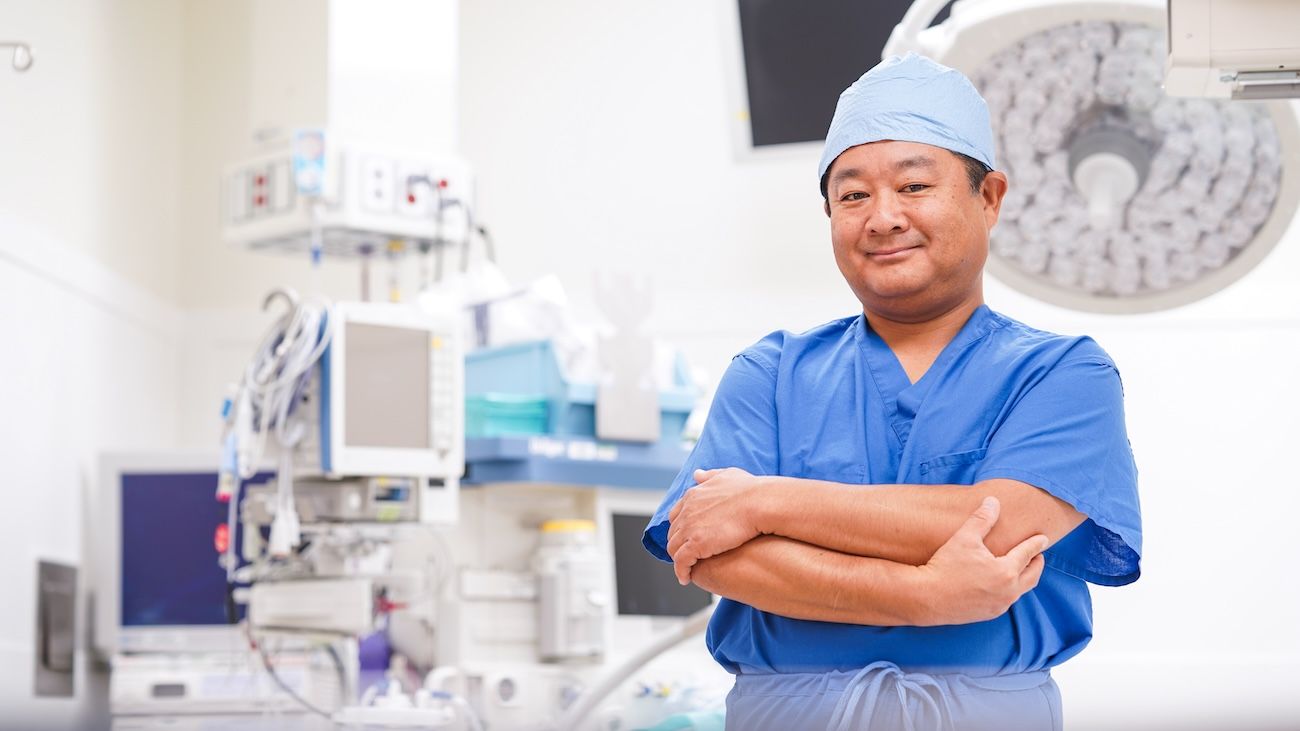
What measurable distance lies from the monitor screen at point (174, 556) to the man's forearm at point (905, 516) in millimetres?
3182

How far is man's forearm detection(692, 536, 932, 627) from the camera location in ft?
3.84

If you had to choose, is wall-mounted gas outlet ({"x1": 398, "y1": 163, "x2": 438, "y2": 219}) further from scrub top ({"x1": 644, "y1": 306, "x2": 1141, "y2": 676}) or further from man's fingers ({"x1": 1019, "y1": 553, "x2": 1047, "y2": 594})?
man's fingers ({"x1": 1019, "y1": 553, "x2": 1047, "y2": 594})

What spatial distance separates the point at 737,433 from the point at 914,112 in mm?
307

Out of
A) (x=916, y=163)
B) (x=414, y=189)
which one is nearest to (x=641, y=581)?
(x=414, y=189)

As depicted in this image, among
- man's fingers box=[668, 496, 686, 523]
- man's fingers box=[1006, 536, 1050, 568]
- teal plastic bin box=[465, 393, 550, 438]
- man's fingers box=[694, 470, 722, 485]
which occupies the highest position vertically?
teal plastic bin box=[465, 393, 550, 438]

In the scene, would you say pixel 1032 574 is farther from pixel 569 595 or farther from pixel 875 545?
pixel 569 595

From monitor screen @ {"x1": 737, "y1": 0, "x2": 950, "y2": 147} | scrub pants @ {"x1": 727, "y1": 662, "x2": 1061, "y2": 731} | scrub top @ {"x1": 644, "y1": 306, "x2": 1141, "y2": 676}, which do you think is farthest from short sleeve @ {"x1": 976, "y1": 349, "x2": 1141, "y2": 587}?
monitor screen @ {"x1": 737, "y1": 0, "x2": 950, "y2": 147}

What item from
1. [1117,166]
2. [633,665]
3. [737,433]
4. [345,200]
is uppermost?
[345,200]

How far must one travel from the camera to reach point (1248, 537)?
187 inches

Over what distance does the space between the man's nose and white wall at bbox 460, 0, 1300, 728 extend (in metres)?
3.06

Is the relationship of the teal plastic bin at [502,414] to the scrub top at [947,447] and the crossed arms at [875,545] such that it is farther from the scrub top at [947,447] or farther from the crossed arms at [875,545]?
the crossed arms at [875,545]

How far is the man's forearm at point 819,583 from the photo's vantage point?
1.17 m

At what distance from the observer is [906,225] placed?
1273 millimetres

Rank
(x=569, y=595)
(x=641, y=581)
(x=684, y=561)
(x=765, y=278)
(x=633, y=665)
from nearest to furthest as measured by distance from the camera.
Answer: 1. (x=684, y=561)
2. (x=633, y=665)
3. (x=569, y=595)
4. (x=641, y=581)
5. (x=765, y=278)
